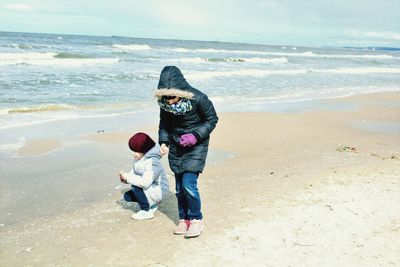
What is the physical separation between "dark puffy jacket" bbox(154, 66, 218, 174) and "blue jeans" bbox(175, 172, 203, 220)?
8cm

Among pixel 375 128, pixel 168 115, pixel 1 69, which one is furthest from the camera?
pixel 1 69

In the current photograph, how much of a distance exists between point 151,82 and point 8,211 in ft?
45.0

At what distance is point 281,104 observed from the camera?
1395 centimetres

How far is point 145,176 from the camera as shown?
15.0 feet

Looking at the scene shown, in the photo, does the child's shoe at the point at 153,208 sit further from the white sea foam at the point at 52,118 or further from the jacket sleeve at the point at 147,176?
the white sea foam at the point at 52,118

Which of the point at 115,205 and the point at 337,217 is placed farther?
the point at 115,205

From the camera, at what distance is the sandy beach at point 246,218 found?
3887 mm

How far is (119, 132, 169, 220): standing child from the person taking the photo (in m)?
4.59

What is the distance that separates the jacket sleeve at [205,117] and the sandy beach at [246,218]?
0.98m

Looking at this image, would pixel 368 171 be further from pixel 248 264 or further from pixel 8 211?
pixel 8 211

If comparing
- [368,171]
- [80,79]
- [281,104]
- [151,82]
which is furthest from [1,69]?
[368,171]

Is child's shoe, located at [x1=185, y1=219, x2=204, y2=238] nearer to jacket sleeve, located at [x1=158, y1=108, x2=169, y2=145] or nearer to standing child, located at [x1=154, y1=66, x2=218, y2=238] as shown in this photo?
standing child, located at [x1=154, y1=66, x2=218, y2=238]

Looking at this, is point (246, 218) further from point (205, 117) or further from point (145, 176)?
point (205, 117)

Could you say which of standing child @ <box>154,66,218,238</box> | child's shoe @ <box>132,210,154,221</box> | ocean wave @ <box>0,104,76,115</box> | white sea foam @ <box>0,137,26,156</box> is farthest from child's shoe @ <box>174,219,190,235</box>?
ocean wave @ <box>0,104,76,115</box>
